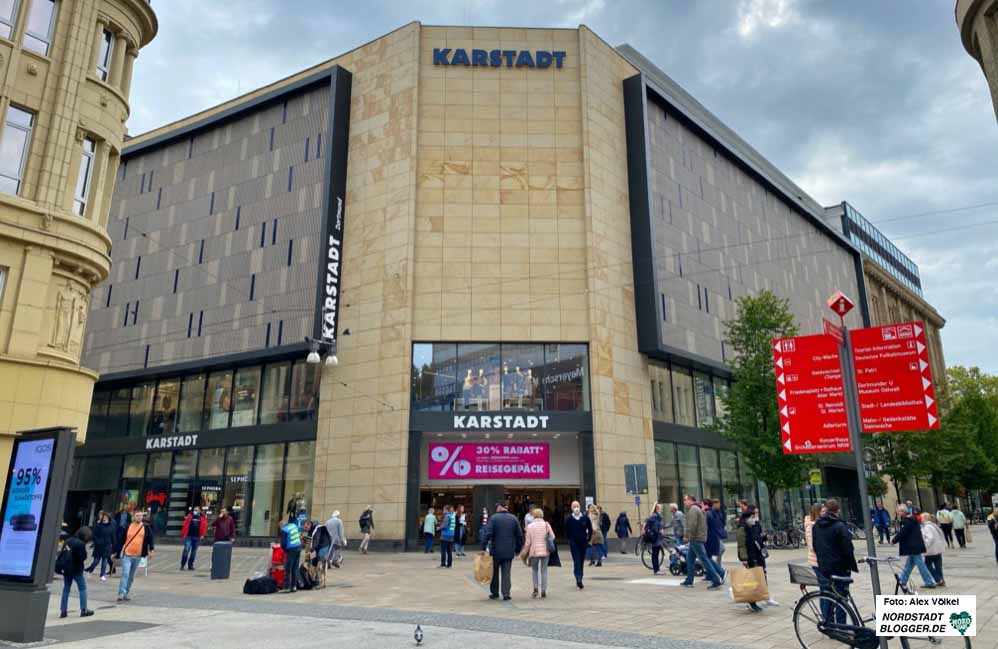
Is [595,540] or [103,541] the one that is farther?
[595,540]

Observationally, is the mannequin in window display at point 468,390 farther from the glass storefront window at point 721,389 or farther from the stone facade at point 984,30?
the stone facade at point 984,30

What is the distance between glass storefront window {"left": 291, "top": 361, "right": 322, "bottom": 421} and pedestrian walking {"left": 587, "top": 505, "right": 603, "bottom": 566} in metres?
15.5

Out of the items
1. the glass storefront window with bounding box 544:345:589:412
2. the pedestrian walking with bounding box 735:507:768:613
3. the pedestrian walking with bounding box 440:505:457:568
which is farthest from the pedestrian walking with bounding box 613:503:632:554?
the pedestrian walking with bounding box 735:507:768:613

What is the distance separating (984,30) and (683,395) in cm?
2026

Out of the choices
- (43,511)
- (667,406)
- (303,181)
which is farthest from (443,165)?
(43,511)

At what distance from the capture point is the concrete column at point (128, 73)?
21.3 m

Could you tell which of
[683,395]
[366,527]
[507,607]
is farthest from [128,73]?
[683,395]

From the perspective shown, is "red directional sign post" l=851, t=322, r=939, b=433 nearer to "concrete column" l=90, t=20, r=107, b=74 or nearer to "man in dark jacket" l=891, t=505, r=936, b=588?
"man in dark jacket" l=891, t=505, r=936, b=588

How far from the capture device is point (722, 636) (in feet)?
31.9

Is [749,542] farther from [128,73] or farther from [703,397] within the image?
[703,397]

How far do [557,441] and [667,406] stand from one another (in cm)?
671

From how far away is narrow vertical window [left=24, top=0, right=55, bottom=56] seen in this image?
18750mm

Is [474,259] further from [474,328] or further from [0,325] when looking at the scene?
[0,325]

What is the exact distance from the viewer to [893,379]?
745cm
